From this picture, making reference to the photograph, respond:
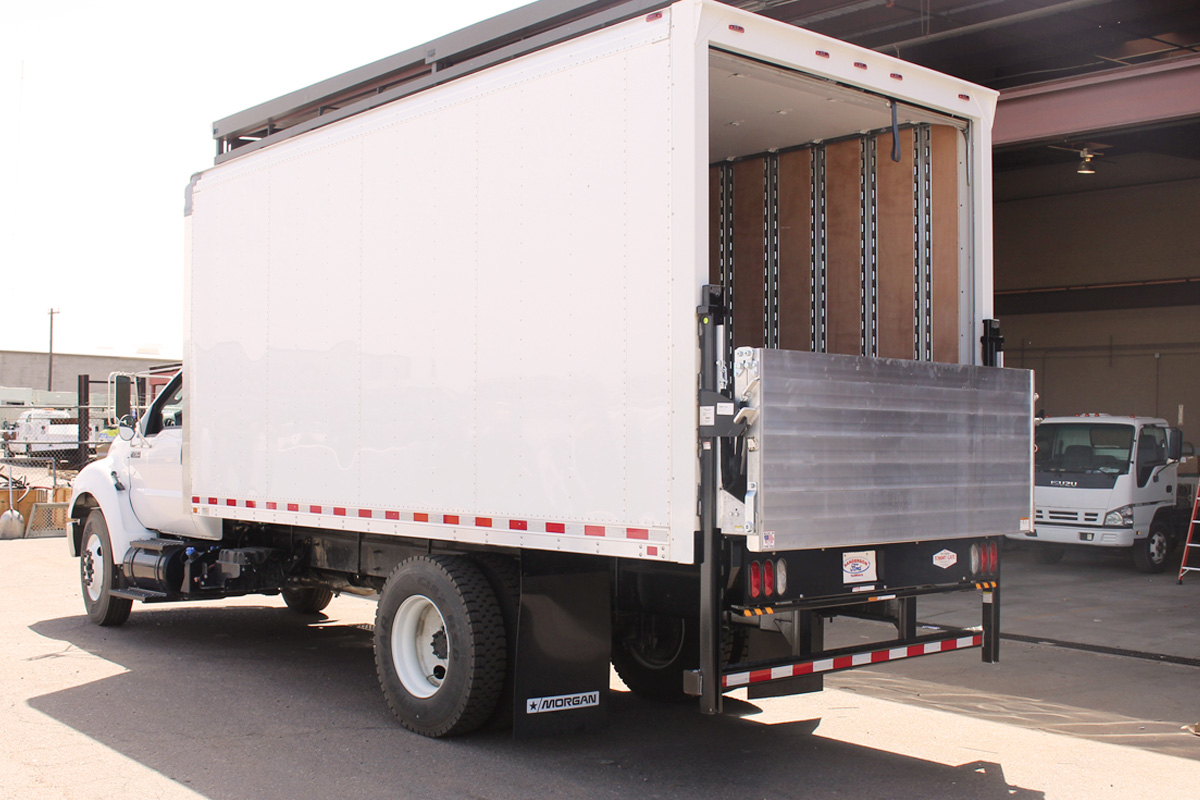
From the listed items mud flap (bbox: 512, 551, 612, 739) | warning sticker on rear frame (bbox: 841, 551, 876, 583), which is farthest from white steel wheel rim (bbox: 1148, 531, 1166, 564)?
mud flap (bbox: 512, 551, 612, 739)

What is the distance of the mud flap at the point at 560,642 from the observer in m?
5.84

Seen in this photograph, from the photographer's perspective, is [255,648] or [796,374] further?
[255,648]

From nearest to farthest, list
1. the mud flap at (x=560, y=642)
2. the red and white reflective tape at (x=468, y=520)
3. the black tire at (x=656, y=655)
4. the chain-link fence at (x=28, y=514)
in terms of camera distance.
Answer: the red and white reflective tape at (x=468, y=520)
the mud flap at (x=560, y=642)
the black tire at (x=656, y=655)
the chain-link fence at (x=28, y=514)

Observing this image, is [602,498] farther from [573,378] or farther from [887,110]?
[887,110]

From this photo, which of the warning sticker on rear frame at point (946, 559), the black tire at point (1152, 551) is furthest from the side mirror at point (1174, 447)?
the warning sticker on rear frame at point (946, 559)

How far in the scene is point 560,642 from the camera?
19.4 feet

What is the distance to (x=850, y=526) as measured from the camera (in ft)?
17.8

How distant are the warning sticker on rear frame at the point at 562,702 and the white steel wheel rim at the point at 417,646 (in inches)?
33.4

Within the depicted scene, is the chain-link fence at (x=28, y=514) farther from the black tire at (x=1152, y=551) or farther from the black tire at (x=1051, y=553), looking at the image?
the black tire at (x=1152, y=551)

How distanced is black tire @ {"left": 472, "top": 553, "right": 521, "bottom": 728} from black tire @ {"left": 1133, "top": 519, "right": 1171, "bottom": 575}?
455 inches

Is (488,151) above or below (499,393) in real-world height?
above

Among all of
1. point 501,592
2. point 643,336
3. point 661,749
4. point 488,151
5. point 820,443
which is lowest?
point 661,749

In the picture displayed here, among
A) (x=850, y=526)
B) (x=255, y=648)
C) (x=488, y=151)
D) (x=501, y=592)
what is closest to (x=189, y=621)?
(x=255, y=648)

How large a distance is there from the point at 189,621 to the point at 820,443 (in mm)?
7381
